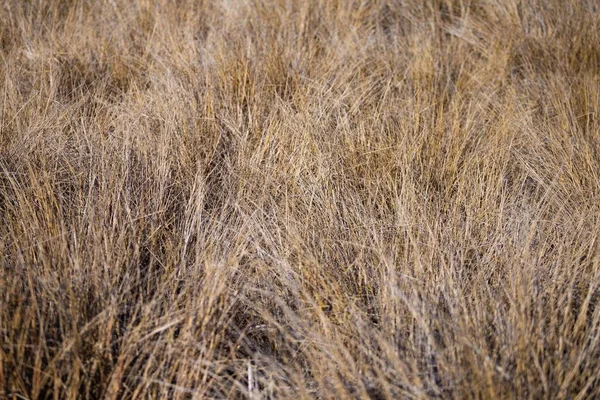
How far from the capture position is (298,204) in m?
1.50

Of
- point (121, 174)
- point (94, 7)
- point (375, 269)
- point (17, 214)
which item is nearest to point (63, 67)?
point (94, 7)

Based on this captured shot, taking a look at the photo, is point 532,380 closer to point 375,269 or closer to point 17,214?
point 375,269

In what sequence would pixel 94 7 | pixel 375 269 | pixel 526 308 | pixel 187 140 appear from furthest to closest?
pixel 94 7 → pixel 187 140 → pixel 375 269 → pixel 526 308

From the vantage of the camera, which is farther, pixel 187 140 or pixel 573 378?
pixel 187 140

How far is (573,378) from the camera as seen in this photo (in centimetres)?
96

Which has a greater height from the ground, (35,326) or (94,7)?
(94,7)

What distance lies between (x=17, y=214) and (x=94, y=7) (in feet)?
6.23

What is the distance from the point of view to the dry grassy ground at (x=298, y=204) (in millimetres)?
985

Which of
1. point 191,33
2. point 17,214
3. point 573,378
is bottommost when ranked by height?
point 573,378

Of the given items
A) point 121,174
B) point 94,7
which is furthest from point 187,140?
point 94,7

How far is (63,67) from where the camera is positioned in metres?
2.22

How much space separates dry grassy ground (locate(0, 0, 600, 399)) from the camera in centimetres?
99

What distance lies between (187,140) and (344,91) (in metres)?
0.61

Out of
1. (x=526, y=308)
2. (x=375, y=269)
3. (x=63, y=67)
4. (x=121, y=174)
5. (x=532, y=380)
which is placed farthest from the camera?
(x=63, y=67)
